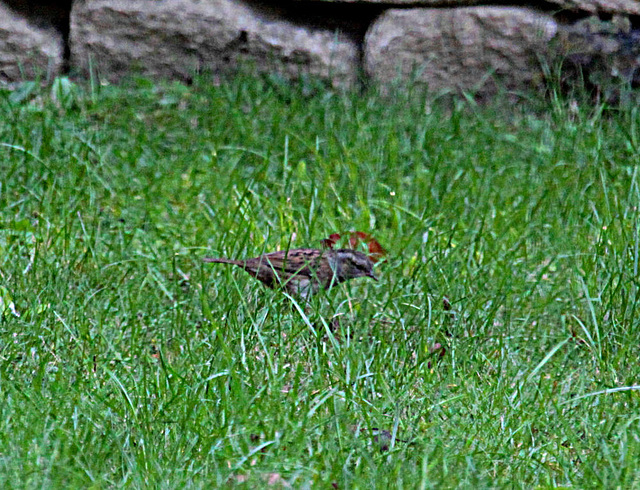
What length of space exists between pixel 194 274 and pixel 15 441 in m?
1.65

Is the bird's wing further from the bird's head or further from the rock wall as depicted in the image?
the rock wall

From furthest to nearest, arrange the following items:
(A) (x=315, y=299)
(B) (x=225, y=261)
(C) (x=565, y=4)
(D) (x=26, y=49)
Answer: (D) (x=26, y=49) → (C) (x=565, y=4) → (B) (x=225, y=261) → (A) (x=315, y=299)

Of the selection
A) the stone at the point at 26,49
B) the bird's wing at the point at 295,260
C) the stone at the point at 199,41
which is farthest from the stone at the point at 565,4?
the bird's wing at the point at 295,260

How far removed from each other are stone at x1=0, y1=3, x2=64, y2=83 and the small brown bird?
271cm

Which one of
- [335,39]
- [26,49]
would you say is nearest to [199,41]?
[335,39]

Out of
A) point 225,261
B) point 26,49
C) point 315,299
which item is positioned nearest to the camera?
point 315,299

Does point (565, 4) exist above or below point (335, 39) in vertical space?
above

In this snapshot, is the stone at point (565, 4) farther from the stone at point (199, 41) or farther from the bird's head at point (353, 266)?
the bird's head at point (353, 266)

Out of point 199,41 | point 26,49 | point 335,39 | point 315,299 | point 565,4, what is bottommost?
point 315,299

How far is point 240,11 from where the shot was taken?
629cm

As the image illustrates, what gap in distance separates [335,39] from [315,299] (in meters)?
2.81

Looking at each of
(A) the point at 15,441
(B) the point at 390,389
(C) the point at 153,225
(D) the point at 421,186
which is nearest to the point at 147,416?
(A) the point at 15,441

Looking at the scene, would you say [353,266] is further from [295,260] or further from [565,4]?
[565,4]

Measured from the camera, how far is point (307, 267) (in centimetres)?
416
